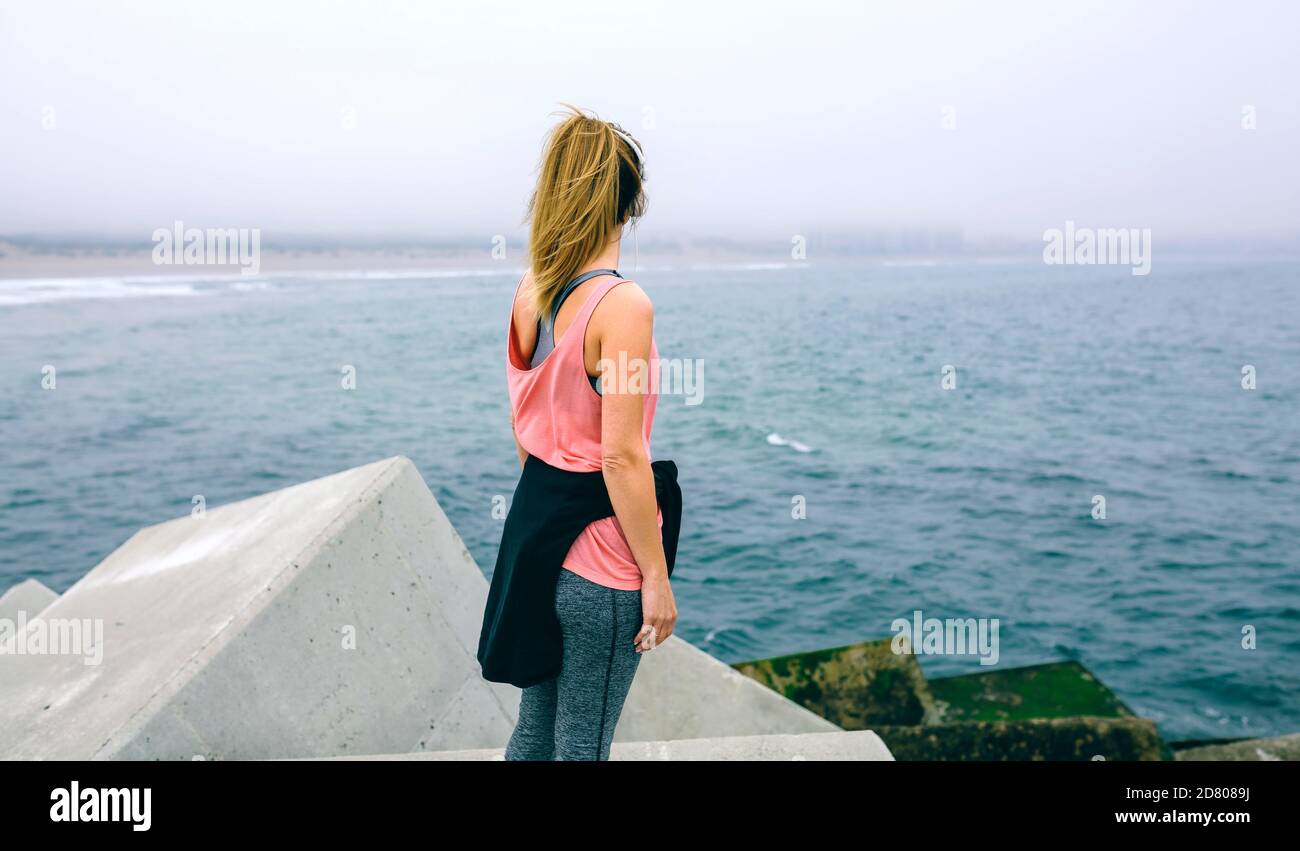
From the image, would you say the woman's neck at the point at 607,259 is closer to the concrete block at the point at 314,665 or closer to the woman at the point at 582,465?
the woman at the point at 582,465

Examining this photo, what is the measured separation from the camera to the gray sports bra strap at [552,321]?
221 cm

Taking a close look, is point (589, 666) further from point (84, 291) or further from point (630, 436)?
point (84, 291)

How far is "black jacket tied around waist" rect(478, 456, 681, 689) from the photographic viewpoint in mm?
2281

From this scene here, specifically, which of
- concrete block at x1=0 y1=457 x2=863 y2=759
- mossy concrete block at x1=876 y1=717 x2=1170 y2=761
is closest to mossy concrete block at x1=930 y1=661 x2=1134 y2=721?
mossy concrete block at x1=876 y1=717 x2=1170 y2=761

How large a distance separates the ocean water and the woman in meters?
9.00

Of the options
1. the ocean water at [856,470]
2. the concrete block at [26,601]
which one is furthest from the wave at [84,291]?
the concrete block at [26,601]

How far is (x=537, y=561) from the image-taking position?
2.28 m

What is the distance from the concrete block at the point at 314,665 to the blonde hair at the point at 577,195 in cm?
238

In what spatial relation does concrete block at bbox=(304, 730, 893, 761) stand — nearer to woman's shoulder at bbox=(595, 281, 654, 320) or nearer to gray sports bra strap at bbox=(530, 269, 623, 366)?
gray sports bra strap at bbox=(530, 269, 623, 366)

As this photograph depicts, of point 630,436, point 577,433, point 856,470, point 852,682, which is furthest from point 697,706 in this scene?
point 856,470

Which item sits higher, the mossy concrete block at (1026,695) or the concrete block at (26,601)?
the concrete block at (26,601)

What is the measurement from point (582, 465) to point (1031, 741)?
491 centimetres
